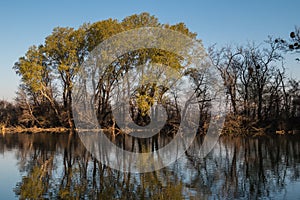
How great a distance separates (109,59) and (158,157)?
1927 centimetres

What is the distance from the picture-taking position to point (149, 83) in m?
32.3

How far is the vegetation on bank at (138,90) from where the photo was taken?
32750mm

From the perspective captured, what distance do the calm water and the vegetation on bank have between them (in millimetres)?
17628

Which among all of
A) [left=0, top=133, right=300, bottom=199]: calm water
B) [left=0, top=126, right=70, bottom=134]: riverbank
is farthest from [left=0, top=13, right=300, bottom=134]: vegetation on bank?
[left=0, top=133, right=300, bottom=199]: calm water

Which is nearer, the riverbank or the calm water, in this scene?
the calm water

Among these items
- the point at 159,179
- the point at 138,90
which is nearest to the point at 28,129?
the point at 138,90

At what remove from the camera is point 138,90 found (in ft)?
108

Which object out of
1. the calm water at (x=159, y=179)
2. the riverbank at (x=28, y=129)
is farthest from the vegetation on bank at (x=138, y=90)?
the calm water at (x=159, y=179)

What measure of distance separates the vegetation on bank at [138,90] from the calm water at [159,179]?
17.6 metres

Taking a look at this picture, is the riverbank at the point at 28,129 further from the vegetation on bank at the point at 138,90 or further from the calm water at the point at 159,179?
the calm water at the point at 159,179

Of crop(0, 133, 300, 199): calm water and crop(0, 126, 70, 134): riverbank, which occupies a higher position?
crop(0, 126, 70, 134): riverbank

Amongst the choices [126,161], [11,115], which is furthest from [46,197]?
[11,115]

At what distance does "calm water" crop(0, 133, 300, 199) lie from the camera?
27.7ft

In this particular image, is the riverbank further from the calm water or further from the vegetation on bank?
the calm water
